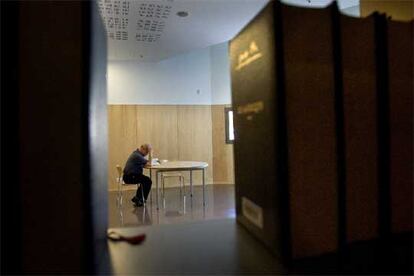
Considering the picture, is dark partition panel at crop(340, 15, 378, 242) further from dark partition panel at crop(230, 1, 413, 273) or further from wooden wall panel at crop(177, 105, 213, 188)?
wooden wall panel at crop(177, 105, 213, 188)

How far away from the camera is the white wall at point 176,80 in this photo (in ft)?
21.5

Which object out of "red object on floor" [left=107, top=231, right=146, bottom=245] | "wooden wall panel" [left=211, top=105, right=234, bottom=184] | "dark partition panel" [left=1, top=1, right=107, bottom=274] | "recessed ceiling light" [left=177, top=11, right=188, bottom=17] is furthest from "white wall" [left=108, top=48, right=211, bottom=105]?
"dark partition panel" [left=1, top=1, right=107, bottom=274]

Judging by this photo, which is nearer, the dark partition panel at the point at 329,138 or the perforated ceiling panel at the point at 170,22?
the dark partition panel at the point at 329,138

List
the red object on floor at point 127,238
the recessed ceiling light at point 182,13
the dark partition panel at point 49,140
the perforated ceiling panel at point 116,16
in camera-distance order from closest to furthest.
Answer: the dark partition panel at point 49,140
the red object on floor at point 127,238
the perforated ceiling panel at point 116,16
the recessed ceiling light at point 182,13

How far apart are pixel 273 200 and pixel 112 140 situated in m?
6.14

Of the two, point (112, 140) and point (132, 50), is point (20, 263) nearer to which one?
point (132, 50)

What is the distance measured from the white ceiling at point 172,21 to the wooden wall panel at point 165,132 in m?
1.44

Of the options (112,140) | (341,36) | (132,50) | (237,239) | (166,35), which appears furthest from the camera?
(112,140)

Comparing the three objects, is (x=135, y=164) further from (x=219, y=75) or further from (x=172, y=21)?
(x=219, y=75)

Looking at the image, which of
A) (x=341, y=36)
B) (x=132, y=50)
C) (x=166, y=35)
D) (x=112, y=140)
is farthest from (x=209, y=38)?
(x=341, y=36)

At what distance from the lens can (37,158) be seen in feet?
1.59

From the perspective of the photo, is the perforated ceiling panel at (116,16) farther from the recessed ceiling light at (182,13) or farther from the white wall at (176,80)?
the white wall at (176,80)

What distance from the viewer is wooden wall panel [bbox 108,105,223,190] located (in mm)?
6410

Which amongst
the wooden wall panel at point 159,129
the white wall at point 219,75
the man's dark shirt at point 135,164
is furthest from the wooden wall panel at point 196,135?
the man's dark shirt at point 135,164
